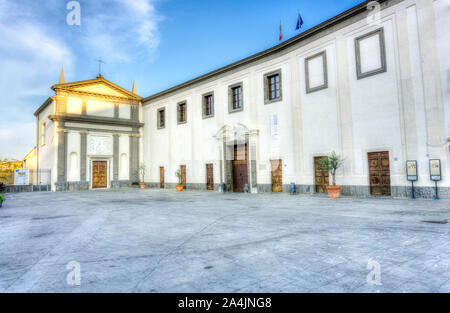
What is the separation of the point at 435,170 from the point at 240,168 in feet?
36.2

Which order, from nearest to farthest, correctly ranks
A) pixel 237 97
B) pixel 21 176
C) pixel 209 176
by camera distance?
pixel 237 97, pixel 209 176, pixel 21 176

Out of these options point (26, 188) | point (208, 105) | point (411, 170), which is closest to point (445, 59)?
point (411, 170)

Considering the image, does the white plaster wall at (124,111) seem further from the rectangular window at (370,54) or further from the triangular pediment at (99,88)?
the rectangular window at (370,54)

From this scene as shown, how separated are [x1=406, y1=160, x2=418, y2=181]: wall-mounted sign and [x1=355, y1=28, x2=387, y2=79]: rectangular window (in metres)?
4.37

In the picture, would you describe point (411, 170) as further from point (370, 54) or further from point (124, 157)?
point (124, 157)

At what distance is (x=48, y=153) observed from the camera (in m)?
25.7

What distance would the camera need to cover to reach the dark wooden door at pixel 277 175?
670 inches

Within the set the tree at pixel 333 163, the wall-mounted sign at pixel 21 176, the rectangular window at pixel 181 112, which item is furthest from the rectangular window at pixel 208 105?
the wall-mounted sign at pixel 21 176

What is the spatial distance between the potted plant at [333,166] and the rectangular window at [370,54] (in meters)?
4.13

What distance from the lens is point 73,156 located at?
2480cm

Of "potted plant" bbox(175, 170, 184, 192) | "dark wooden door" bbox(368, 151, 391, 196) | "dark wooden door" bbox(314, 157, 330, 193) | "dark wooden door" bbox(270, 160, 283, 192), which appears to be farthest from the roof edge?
"dark wooden door" bbox(368, 151, 391, 196)

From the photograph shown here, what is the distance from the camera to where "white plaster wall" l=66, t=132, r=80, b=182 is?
80.1 feet

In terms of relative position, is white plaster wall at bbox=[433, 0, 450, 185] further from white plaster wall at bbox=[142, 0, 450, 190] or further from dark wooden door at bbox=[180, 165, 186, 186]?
dark wooden door at bbox=[180, 165, 186, 186]
